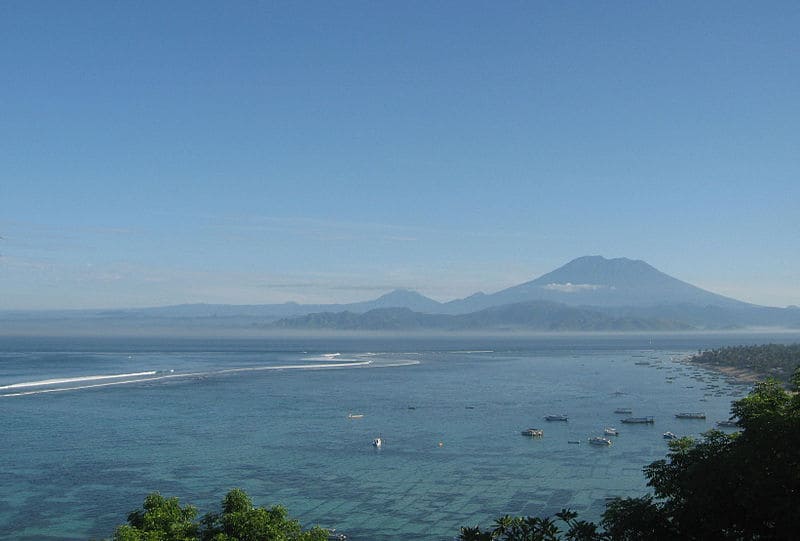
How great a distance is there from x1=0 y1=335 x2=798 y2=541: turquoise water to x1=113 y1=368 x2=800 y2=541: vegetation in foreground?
1595cm

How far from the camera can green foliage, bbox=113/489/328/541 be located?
19.4m

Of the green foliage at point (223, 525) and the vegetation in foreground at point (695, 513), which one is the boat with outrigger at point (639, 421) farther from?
the green foliage at point (223, 525)

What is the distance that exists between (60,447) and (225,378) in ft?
206

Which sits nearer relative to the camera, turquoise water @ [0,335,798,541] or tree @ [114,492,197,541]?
tree @ [114,492,197,541]

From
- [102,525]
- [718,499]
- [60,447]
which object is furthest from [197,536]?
[60,447]

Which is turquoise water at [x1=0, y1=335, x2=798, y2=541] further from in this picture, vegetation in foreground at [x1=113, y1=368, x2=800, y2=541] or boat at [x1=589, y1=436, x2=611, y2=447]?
vegetation in foreground at [x1=113, y1=368, x2=800, y2=541]

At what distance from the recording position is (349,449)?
57062 millimetres

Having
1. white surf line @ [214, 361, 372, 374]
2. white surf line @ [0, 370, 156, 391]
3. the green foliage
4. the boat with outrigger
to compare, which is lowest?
the boat with outrigger

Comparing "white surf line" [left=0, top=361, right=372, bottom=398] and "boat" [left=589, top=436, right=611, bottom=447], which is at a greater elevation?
"white surf line" [left=0, top=361, right=372, bottom=398]

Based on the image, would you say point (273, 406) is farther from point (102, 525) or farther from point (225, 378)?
point (102, 525)

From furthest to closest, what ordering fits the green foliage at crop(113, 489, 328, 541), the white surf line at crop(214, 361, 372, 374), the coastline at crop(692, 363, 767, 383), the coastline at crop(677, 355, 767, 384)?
the white surf line at crop(214, 361, 372, 374)
the coastline at crop(692, 363, 767, 383)
the coastline at crop(677, 355, 767, 384)
the green foliage at crop(113, 489, 328, 541)

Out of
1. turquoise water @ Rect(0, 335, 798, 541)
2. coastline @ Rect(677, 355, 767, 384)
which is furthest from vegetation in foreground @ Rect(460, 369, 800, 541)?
coastline @ Rect(677, 355, 767, 384)

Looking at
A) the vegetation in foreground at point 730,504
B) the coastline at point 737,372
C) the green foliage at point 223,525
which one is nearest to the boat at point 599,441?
the vegetation in foreground at point 730,504

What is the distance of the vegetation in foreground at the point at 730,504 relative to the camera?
20.0m
